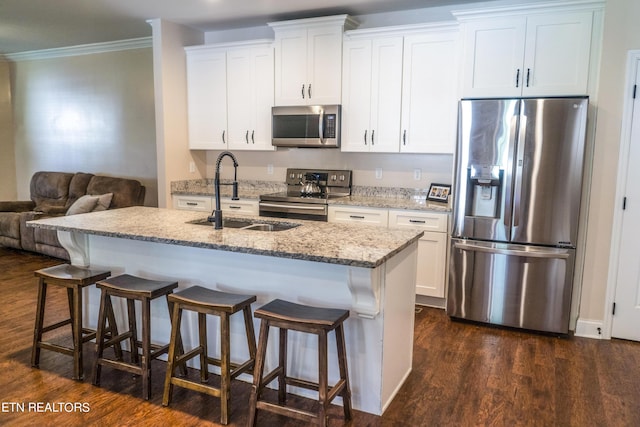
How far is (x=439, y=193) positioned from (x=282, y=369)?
241 cm

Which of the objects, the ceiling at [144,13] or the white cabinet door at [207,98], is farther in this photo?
the white cabinet door at [207,98]

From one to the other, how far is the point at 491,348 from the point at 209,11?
377 cm

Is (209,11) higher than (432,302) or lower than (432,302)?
higher

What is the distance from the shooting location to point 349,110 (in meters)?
4.40

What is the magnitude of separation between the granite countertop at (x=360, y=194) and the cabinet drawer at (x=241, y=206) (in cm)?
6

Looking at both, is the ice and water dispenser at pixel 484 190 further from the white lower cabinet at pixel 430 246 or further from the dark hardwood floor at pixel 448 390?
the dark hardwood floor at pixel 448 390

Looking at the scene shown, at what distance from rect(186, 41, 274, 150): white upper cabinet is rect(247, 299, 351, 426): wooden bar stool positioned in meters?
2.84

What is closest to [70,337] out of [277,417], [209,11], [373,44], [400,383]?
[277,417]

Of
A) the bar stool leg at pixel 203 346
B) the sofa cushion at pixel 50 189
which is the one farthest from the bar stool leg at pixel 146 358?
the sofa cushion at pixel 50 189

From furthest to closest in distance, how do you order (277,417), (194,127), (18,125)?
(18,125) < (194,127) < (277,417)

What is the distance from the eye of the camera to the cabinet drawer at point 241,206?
15.3 feet

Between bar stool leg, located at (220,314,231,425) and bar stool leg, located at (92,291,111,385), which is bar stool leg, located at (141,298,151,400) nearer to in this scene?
bar stool leg, located at (92,291,111,385)

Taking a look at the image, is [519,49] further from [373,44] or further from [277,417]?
[277,417]

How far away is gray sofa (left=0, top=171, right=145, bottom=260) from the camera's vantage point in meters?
5.39
